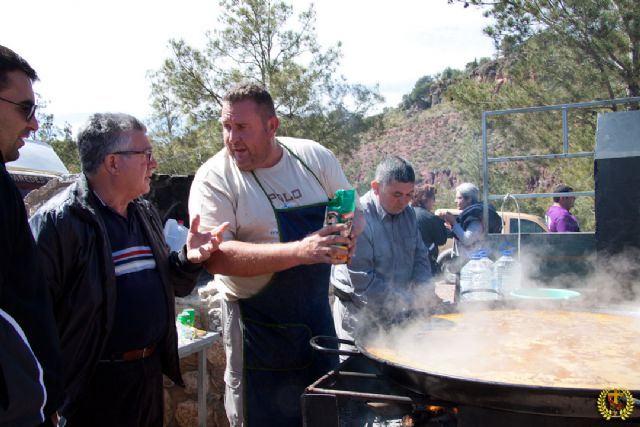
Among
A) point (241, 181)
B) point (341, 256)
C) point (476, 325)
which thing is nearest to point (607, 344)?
point (476, 325)

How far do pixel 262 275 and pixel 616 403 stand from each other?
149cm

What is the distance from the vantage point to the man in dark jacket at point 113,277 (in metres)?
2.12

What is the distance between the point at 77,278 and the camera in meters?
2.14

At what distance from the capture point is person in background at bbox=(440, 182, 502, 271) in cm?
625

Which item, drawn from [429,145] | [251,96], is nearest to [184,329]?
[251,96]

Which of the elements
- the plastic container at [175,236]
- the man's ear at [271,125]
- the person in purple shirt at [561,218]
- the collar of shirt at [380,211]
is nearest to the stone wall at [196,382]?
the plastic container at [175,236]

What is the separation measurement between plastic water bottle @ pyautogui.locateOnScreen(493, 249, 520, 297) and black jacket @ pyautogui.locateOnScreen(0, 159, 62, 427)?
350cm

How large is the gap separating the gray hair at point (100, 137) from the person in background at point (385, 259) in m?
1.56

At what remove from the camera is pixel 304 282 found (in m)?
2.66

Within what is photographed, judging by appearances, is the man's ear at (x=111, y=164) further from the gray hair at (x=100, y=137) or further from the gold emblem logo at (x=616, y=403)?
the gold emblem logo at (x=616, y=403)

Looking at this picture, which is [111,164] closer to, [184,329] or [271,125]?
[271,125]

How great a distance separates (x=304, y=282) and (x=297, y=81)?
18380 mm

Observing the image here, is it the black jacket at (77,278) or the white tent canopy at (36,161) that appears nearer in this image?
the black jacket at (77,278)

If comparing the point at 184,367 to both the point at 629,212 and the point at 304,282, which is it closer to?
the point at 304,282
